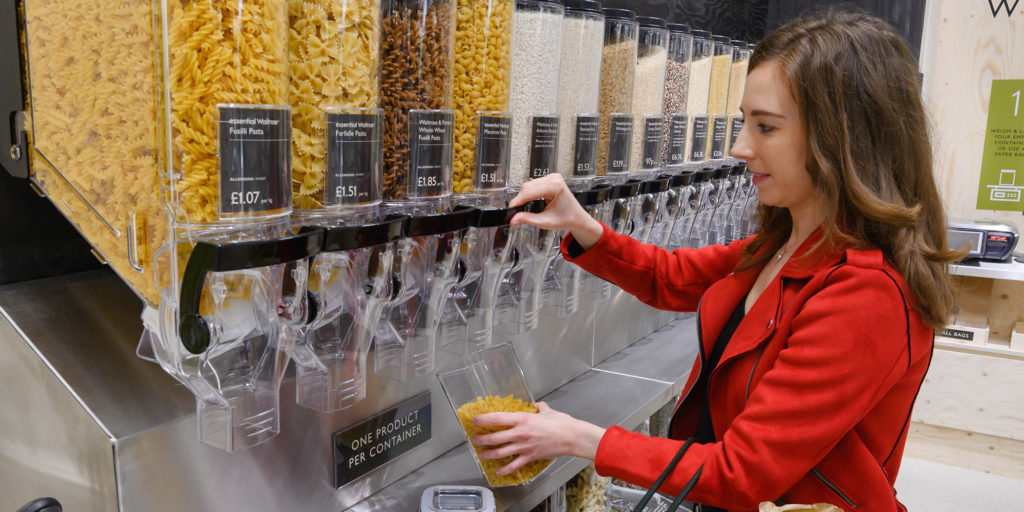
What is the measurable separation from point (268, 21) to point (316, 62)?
0.27 ft

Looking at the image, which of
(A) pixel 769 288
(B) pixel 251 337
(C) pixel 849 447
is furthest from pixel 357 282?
(C) pixel 849 447

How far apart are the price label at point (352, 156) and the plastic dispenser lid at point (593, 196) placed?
0.56m

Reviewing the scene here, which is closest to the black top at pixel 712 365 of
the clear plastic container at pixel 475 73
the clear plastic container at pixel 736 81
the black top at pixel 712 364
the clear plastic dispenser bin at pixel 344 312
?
the black top at pixel 712 364

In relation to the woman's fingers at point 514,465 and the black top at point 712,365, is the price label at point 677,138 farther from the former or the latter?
the woman's fingers at point 514,465

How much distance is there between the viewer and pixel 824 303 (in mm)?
1193

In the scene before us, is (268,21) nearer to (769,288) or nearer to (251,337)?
(251,337)

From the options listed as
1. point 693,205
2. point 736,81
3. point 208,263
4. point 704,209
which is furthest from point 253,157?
point 736,81

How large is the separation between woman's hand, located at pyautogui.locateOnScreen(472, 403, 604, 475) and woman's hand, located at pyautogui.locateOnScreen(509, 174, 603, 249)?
327 millimetres

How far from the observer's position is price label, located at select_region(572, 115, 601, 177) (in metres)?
1.41

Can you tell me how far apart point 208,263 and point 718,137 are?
1.62 metres

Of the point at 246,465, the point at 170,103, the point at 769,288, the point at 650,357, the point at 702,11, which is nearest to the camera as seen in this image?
the point at 170,103

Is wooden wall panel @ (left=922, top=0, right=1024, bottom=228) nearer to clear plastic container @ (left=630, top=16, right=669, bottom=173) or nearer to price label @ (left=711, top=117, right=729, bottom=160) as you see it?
price label @ (left=711, top=117, right=729, bottom=160)

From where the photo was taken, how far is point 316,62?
0.90 metres

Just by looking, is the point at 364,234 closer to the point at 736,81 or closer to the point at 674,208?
the point at 674,208
